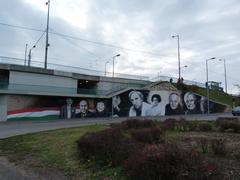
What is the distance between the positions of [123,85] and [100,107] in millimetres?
8562

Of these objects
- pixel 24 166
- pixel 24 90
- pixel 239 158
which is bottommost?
pixel 24 166

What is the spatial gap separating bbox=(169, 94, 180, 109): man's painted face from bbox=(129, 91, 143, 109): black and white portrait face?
8.41 meters

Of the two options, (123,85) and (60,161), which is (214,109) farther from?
(60,161)

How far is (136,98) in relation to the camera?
50594 mm

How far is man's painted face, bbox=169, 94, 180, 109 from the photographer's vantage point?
56228mm

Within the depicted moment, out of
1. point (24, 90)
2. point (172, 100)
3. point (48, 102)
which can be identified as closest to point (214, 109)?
point (172, 100)

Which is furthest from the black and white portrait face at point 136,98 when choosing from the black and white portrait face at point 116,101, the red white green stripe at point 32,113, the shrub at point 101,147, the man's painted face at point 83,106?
the shrub at point 101,147

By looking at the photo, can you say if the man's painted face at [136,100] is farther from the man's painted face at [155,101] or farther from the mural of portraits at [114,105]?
the man's painted face at [155,101]

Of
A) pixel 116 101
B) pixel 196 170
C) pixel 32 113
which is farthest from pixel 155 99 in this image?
pixel 196 170

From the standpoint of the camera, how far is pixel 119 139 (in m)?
8.46

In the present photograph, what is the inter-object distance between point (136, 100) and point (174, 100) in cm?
1066

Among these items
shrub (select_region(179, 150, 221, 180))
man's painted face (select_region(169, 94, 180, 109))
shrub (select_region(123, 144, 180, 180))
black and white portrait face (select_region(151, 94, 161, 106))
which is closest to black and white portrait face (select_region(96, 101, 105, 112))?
black and white portrait face (select_region(151, 94, 161, 106))

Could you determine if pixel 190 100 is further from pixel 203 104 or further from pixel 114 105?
pixel 114 105

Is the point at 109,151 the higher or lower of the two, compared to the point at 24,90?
lower
